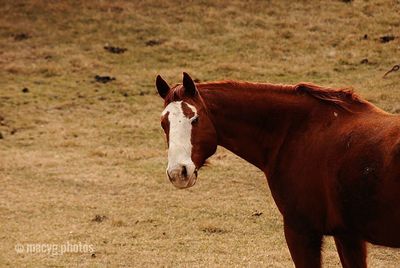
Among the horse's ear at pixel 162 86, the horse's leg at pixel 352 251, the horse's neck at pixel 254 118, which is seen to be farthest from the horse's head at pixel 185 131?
the horse's leg at pixel 352 251

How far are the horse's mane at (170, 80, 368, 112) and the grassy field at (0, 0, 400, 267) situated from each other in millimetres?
4010

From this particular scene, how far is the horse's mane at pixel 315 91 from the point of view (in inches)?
283

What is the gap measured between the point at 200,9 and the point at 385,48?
10429 millimetres

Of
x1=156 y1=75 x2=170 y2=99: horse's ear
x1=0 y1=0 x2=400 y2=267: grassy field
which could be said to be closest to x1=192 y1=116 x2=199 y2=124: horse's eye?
x1=156 y1=75 x2=170 y2=99: horse's ear

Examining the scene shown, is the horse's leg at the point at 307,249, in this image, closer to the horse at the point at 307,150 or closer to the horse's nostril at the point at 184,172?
the horse at the point at 307,150

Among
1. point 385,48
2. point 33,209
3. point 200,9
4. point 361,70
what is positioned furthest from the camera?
point 200,9

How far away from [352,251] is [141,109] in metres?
15.6

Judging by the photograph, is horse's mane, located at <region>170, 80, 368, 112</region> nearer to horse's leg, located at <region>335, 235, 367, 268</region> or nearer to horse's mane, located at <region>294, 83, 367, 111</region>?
horse's mane, located at <region>294, 83, 367, 111</region>

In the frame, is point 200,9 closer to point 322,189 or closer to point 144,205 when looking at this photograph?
point 144,205

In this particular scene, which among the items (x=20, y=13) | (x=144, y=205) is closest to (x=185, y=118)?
(x=144, y=205)

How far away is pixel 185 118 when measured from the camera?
6.98 m

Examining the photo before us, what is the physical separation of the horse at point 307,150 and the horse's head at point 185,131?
0.03 feet

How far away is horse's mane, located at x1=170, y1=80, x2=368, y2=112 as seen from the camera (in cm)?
718

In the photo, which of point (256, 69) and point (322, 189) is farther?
point (256, 69)
